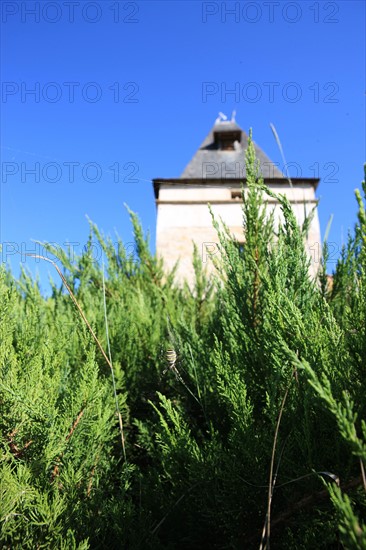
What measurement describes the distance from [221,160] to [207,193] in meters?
2.46

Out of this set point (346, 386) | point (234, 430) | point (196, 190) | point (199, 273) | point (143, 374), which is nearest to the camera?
point (346, 386)

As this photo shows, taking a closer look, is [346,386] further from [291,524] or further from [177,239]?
[177,239]

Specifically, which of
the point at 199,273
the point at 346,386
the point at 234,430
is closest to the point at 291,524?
the point at 234,430

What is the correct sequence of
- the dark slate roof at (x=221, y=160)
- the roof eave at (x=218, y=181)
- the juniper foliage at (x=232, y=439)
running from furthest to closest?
1. the dark slate roof at (x=221, y=160)
2. the roof eave at (x=218, y=181)
3. the juniper foliage at (x=232, y=439)

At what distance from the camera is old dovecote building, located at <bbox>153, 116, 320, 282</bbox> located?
21.1 meters

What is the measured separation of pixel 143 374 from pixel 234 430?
1.12 metres

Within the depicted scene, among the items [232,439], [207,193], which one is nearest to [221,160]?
[207,193]

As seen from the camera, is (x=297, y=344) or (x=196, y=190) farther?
(x=196, y=190)

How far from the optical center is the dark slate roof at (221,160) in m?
23.1

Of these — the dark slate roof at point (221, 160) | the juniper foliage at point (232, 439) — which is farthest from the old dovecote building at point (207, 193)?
the juniper foliage at point (232, 439)

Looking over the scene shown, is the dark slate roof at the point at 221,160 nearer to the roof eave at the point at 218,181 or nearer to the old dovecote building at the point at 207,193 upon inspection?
the old dovecote building at the point at 207,193

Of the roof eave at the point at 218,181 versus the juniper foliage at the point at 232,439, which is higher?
the roof eave at the point at 218,181

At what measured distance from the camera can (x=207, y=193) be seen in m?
22.9

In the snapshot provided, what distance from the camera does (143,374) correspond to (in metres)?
2.50
